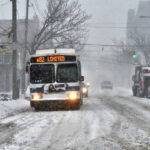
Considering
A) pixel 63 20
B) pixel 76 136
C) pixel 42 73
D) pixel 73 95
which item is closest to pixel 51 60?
pixel 42 73

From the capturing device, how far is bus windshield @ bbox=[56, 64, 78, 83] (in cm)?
1675

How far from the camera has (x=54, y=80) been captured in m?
16.8

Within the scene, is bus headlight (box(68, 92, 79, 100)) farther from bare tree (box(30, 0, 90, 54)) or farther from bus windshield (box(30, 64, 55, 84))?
bare tree (box(30, 0, 90, 54))

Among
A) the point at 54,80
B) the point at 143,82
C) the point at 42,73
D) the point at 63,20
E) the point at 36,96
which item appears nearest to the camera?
the point at 36,96

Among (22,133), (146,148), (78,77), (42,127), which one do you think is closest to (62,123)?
(42,127)

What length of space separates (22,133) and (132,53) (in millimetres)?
33144

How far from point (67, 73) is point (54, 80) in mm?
685

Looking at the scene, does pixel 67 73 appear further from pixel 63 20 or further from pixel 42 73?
pixel 63 20

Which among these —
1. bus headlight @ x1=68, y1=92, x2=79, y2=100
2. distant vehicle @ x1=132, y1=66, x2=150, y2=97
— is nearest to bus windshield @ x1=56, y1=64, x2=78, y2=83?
bus headlight @ x1=68, y1=92, x2=79, y2=100

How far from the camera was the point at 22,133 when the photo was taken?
923 centimetres

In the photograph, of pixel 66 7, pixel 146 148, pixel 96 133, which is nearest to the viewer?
pixel 146 148

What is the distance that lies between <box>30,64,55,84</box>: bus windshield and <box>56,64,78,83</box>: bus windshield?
33cm

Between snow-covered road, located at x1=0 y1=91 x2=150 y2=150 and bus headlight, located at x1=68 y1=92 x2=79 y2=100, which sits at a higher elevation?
bus headlight, located at x1=68 y1=92 x2=79 y2=100

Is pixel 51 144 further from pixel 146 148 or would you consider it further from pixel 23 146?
pixel 146 148
